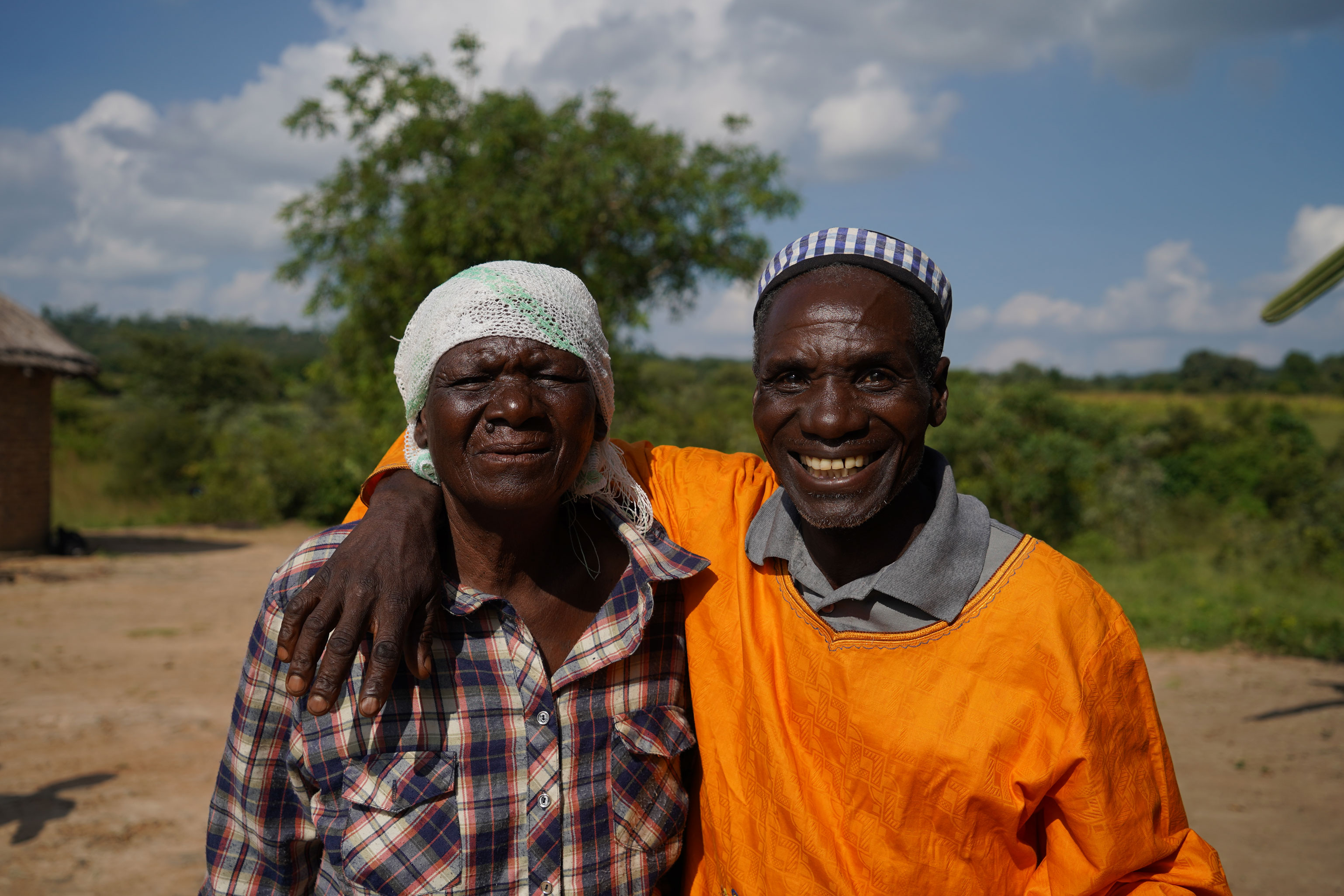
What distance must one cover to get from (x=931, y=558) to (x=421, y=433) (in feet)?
3.54

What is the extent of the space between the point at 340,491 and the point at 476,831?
56.4 feet

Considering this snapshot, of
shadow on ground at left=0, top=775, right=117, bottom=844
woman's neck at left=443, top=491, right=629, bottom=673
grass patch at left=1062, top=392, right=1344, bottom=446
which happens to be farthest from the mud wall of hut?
grass patch at left=1062, top=392, right=1344, bottom=446

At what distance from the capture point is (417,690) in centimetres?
173

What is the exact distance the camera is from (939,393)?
1.79m

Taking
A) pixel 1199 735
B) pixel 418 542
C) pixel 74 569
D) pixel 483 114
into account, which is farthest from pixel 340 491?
pixel 418 542

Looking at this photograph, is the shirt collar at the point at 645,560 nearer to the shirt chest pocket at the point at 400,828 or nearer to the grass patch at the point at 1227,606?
the shirt chest pocket at the point at 400,828

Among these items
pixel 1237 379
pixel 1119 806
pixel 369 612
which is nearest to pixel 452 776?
pixel 369 612

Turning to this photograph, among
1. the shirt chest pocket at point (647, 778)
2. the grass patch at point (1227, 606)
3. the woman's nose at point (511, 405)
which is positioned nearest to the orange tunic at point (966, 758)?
the shirt chest pocket at point (647, 778)

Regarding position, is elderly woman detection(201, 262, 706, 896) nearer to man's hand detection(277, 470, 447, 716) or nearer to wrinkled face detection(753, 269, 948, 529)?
man's hand detection(277, 470, 447, 716)

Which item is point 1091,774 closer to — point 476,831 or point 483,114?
point 476,831

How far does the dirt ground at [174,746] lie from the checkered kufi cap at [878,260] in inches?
160

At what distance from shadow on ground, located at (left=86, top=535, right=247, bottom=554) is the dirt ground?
3.78 metres

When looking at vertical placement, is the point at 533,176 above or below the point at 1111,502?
above

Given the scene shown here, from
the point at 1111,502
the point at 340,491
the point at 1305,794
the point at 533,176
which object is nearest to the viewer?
the point at 1305,794
